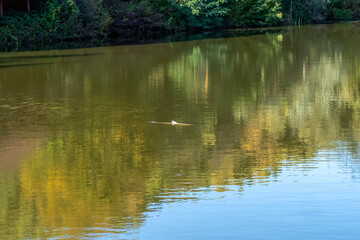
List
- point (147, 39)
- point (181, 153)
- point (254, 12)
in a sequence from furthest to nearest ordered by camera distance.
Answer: point (254, 12), point (147, 39), point (181, 153)

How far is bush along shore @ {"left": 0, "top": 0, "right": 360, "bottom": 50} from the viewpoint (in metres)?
41.0

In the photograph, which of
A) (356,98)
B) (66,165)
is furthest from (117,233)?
(356,98)

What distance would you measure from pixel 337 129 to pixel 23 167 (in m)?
6.49

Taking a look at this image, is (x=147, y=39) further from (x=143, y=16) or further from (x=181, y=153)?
(x=181, y=153)

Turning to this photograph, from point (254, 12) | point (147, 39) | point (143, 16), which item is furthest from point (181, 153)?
point (254, 12)

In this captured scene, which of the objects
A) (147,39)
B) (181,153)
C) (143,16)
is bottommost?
(181,153)

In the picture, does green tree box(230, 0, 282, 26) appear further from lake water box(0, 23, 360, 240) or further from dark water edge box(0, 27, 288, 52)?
lake water box(0, 23, 360, 240)

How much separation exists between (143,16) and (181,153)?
3627cm

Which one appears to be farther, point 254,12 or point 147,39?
point 254,12

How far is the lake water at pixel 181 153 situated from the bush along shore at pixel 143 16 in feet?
48.9

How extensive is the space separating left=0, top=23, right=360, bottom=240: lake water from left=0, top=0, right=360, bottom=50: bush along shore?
48.9 feet

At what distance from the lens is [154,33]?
49.1 m

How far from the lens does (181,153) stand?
45.0 ft

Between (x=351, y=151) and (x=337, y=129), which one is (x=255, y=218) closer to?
(x=351, y=151)
